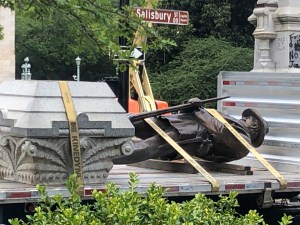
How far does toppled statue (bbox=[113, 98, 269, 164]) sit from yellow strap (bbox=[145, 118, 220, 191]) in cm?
7

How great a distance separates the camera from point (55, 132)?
655 centimetres

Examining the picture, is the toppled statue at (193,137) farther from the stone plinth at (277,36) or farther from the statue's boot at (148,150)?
the stone plinth at (277,36)

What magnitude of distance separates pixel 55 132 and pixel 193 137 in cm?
194

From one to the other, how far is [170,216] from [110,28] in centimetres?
337

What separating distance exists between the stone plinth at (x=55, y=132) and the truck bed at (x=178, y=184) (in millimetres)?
128

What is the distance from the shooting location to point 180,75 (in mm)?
29797

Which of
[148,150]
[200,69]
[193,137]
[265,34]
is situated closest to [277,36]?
[265,34]

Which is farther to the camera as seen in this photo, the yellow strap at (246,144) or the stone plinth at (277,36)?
the stone plinth at (277,36)

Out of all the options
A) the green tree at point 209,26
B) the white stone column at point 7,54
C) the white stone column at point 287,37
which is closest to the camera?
the white stone column at point 287,37

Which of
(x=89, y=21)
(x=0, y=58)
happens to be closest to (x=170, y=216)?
(x=89, y=21)

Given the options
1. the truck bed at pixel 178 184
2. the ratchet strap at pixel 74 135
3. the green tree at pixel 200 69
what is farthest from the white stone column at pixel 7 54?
the ratchet strap at pixel 74 135

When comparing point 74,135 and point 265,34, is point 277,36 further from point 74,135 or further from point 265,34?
point 74,135

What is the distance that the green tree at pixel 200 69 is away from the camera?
29.1m

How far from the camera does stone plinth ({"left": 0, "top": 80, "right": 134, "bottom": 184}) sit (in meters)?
6.59
